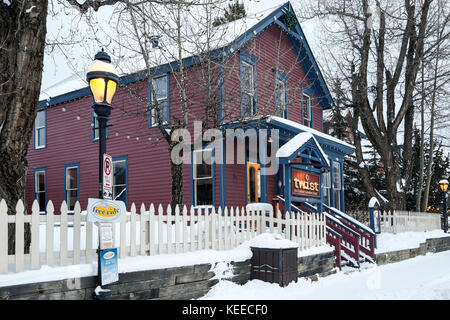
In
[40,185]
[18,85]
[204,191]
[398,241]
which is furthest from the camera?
[40,185]

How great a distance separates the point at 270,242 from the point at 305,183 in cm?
298

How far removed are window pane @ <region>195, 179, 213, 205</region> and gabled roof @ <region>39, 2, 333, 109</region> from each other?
3687mm

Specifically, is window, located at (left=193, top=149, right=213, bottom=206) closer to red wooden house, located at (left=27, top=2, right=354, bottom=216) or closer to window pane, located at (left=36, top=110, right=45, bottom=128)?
red wooden house, located at (left=27, top=2, right=354, bottom=216)

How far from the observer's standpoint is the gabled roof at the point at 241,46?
1228cm

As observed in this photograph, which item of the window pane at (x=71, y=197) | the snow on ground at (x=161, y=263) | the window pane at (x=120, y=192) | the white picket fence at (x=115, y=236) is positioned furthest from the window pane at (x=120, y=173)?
the snow on ground at (x=161, y=263)

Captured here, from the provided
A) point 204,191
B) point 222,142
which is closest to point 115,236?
point 222,142

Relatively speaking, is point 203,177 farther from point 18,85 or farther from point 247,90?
point 18,85

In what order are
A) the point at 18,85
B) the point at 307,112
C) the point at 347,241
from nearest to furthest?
the point at 18,85 < the point at 347,241 < the point at 307,112

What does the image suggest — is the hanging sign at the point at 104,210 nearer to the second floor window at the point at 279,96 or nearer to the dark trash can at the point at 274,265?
the dark trash can at the point at 274,265

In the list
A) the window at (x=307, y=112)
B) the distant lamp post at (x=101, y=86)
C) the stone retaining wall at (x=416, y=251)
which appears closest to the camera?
the distant lamp post at (x=101, y=86)

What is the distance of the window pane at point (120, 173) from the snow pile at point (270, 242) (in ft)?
29.0

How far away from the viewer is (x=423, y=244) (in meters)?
15.6

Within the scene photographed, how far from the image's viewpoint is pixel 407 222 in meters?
16.3
